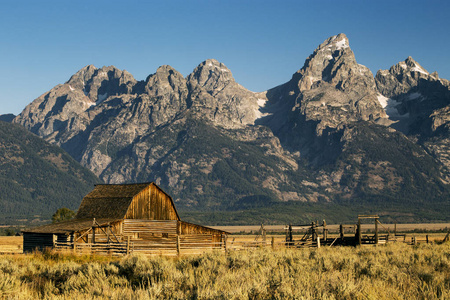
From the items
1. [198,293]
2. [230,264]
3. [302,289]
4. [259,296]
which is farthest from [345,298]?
[230,264]

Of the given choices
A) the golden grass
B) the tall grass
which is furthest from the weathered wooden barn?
the tall grass

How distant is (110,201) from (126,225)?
424 centimetres

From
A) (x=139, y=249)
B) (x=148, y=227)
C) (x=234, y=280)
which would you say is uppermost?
(x=234, y=280)

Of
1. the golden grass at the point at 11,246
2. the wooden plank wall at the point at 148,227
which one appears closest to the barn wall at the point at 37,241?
the golden grass at the point at 11,246

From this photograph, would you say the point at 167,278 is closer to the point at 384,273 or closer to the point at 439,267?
the point at 384,273

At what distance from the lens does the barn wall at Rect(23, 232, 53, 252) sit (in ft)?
162

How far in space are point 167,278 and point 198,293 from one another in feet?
14.0

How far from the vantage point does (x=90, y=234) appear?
48.4 meters

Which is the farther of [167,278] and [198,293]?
[167,278]

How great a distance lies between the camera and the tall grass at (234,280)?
15.2m

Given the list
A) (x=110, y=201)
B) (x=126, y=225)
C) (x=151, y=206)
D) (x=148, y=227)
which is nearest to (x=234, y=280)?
(x=126, y=225)

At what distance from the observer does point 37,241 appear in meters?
50.7

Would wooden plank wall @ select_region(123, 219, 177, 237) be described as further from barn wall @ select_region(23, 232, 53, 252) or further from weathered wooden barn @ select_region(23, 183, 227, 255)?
barn wall @ select_region(23, 232, 53, 252)

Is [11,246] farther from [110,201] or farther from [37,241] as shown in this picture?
[37,241]
